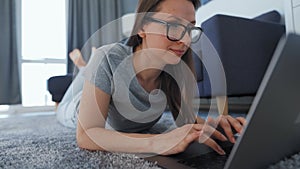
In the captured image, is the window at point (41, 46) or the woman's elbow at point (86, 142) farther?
the window at point (41, 46)

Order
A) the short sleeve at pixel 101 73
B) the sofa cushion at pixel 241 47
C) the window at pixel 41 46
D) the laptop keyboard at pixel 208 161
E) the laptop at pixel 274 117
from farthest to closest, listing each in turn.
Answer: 1. the window at pixel 41 46
2. the sofa cushion at pixel 241 47
3. the short sleeve at pixel 101 73
4. the laptop keyboard at pixel 208 161
5. the laptop at pixel 274 117

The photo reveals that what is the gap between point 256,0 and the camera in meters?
1.87

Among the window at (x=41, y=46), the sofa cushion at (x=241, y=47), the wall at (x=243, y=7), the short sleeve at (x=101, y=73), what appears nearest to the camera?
the short sleeve at (x=101, y=73)

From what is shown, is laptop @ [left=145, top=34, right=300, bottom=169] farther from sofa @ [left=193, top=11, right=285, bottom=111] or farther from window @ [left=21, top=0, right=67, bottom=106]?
window @ [left=21, top=0, right=67, bottom=106]

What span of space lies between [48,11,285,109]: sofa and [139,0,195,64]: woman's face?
0.70 meters

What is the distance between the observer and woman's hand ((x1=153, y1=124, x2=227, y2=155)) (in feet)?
1.54

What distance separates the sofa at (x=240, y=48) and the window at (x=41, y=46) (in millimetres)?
2661

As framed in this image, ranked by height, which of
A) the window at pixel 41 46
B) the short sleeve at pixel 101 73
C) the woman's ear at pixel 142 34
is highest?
the woman's ear at pixel 142 34

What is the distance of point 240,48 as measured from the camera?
1.33 metres

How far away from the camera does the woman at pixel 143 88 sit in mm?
511

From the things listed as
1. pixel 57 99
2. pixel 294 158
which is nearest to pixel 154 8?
pixel 294 158

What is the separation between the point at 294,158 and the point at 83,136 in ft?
1.43

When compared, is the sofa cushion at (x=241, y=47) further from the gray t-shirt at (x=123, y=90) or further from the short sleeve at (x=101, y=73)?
the short sleeve at (x=101, y=73)

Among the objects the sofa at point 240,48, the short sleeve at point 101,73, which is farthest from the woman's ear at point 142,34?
the sofa at point 240,48
